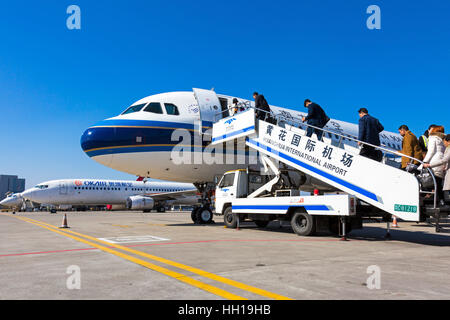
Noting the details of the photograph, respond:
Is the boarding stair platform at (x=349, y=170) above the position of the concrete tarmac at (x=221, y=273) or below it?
above

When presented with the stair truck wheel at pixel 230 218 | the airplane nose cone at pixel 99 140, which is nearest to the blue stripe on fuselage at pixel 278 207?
the stair truck wheel at pixel 230 218

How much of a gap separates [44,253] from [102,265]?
231cm

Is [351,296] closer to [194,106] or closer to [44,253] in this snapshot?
[44,253]

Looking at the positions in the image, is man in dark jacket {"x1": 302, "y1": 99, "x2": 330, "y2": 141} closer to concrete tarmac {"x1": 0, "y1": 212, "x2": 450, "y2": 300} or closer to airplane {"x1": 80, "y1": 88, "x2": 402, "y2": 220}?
airplane {"x1": 80, "y1": 88, "x2": 402, "y2": 220}

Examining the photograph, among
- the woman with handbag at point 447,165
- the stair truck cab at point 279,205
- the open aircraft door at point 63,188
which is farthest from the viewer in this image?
the open aircraft door at point 63,188

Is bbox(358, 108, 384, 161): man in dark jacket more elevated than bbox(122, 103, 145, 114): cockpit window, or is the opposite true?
bbox(122, 103, 145, 114): cockpit window

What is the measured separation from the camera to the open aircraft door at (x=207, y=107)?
1434cm

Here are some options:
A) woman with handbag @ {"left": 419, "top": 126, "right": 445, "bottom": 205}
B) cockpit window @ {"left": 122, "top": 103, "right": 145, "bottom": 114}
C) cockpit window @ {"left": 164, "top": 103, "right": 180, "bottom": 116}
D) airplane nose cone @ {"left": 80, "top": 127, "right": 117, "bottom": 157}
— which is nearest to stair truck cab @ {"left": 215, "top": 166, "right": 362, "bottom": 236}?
woman with handbag @ {"left": 419, "top": 126, "right": 445, "bottom": 205}

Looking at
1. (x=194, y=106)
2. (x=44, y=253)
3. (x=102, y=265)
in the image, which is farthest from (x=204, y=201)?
(x=102, y=265)

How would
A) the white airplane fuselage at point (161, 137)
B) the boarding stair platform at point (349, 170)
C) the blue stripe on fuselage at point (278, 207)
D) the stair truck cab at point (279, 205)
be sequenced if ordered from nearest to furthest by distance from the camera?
the boarding stair platform at point (349, 170) < the stair truck cab at point (279, 205) < the blue stripe on fuselage at point (278, 207) < the white airplane fuselage at point (161, 137)

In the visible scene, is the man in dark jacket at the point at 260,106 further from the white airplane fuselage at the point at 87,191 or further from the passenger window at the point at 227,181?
the white airplane fuselage at the point at 87,191

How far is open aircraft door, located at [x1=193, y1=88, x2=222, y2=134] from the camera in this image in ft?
47.1

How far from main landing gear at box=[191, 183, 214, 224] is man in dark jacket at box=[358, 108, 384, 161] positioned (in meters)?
7.84

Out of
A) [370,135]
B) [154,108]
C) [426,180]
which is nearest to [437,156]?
[426,180]
